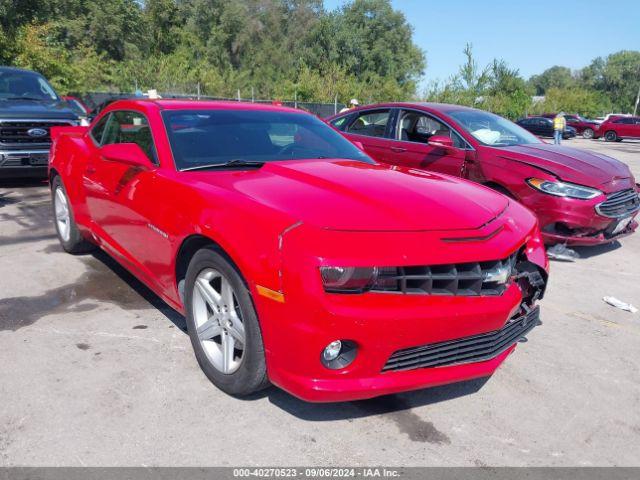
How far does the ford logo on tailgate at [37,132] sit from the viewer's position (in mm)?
8195

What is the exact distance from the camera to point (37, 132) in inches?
325

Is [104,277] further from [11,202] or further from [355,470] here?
[11,202]

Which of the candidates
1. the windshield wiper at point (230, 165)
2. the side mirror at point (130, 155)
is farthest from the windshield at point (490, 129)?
the side mirror at point (130, 155)

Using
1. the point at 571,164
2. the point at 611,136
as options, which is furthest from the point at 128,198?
the point at 611,136

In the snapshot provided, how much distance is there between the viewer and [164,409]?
2.78 meters

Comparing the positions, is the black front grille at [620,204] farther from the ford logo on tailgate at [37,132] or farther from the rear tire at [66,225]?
the ford logo on tailgate at [37,132]

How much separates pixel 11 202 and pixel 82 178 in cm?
384

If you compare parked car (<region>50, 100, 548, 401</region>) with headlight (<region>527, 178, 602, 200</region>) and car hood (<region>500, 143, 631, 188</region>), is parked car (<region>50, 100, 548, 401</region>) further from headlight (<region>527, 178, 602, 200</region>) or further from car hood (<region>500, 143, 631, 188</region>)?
car hood (<region>500, 143, 631, 188</region>)

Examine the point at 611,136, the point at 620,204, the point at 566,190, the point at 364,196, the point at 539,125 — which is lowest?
the point at 611,136

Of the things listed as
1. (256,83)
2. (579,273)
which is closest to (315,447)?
(579,273)

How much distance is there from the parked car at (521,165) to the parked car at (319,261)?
2.54 metres

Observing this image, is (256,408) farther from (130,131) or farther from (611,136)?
(611,136)

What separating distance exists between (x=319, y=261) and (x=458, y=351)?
847 mm

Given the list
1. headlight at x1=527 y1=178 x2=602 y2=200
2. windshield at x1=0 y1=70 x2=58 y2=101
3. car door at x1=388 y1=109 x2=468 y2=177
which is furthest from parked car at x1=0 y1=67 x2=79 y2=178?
headlight at x1=527 y1=178 x2=602 y2=200
